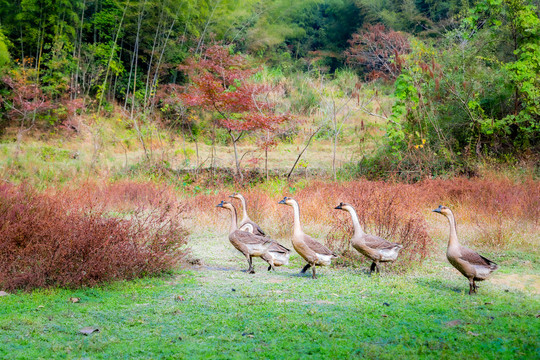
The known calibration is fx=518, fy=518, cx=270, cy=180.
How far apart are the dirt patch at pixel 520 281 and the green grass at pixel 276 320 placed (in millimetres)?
252

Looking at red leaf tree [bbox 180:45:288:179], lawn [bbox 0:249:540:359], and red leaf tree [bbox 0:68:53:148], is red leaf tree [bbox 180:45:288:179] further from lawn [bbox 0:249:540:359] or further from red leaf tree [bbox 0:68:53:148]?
lawn [bbox 0:249:540:359]

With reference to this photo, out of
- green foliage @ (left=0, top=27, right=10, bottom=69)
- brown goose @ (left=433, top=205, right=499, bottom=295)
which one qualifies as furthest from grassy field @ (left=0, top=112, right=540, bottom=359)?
green foliage @ (left=0, top=27, right=10, bottom=69)

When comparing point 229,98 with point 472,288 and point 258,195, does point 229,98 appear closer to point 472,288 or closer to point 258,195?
point 258,195

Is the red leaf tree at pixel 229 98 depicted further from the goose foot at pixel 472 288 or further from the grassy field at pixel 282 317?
the goose foot at pixel 472 288

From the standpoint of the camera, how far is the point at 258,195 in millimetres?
12242

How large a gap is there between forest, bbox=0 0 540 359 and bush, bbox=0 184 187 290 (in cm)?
3

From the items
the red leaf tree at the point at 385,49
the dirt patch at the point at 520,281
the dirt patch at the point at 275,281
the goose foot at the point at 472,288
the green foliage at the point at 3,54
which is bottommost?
the dirt patch at the point at 275,281

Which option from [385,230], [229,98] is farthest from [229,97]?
[385,230]

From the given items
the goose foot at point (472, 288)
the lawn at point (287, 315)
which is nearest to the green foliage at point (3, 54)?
the lawn at point (287, 315)

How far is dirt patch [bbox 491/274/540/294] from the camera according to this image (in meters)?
6.57

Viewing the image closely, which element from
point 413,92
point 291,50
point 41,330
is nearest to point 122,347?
point 41,330

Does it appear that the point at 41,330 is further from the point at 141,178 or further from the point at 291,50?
the point at 291,50

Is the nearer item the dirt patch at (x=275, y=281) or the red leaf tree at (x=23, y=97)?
the dirt patch at (x=275, y=281)

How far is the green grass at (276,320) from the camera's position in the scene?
414 cm
